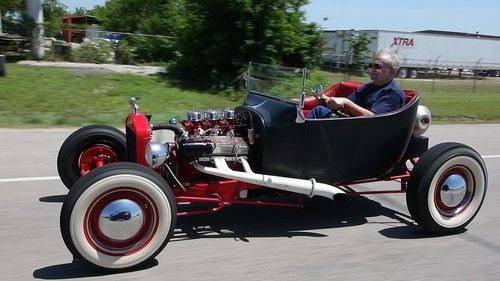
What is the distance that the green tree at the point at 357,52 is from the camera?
17.5 m

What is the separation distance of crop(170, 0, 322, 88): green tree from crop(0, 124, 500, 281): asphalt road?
972cm

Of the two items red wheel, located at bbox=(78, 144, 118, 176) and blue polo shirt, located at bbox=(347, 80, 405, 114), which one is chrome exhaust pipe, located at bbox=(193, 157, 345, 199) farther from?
red wheel, located at bbox=(78, 144, 118, 176)

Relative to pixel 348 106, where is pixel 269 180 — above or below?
below

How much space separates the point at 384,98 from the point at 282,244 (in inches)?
59.2

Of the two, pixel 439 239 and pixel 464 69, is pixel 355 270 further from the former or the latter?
pixel 464 69

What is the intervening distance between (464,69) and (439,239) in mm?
37530

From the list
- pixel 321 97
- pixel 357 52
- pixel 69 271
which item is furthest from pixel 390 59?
pixel 357 52

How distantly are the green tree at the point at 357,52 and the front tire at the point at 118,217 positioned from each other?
1451cm

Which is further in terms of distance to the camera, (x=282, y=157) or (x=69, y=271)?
(x=282, y=157)

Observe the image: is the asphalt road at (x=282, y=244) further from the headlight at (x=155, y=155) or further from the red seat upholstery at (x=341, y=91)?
the red seat upholstery at (x=341, y=91)

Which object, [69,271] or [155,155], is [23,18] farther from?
[69,271]

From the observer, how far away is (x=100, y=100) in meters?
12.1

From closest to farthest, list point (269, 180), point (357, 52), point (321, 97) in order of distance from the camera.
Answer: point (269, 180) < point (321, 97) < point (357, 52)

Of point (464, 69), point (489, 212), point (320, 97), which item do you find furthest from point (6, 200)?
point (464, 69)
